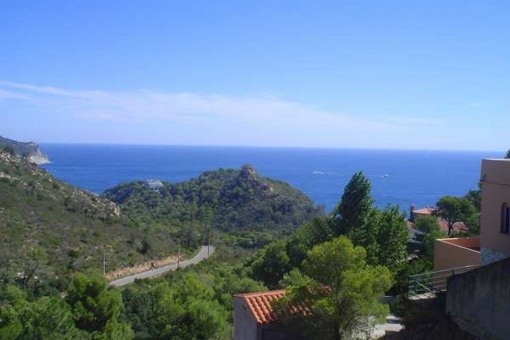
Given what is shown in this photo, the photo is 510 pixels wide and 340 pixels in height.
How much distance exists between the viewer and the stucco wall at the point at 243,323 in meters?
10.7

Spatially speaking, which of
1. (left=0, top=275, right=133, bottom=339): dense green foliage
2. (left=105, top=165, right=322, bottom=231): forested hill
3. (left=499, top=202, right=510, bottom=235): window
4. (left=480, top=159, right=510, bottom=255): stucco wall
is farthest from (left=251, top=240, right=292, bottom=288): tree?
(left=105, top=165, right=322, bottom=231): forested hill

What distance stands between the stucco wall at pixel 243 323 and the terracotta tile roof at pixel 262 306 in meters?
0.11

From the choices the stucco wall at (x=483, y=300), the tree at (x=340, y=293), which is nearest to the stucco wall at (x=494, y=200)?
the stucco wall at (x=483, y=300)

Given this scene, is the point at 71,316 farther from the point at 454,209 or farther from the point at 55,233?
the point at 55,233

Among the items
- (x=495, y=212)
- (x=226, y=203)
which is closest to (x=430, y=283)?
(x=495, y=212)

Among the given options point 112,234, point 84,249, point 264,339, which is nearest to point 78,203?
point 112,234

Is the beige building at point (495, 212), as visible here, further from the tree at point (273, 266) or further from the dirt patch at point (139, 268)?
the dirt patch at point (139, 268)

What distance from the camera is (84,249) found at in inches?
1475

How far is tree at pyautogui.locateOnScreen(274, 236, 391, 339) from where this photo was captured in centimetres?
942

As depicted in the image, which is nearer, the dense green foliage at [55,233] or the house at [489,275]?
the house at [489,275]

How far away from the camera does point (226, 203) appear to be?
7862 cm

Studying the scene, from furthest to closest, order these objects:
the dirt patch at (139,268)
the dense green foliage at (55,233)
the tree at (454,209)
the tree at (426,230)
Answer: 1. the dirt patch at (139,268)
2. the dense green foliage at (55,233)
3. the tree at (454,209)
4. the tree at (426,230)

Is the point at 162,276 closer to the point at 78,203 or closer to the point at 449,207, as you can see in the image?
the point at 78,203

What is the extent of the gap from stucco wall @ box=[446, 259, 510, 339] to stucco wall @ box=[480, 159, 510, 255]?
1.72 meters
